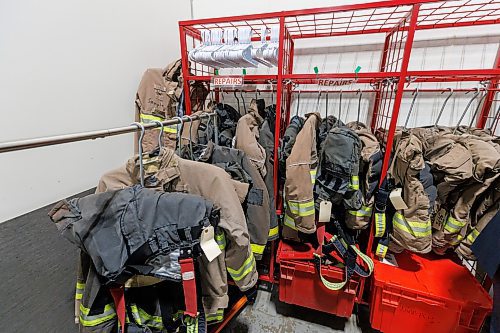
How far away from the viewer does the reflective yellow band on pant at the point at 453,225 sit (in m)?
1.20

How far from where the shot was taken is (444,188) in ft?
3.99

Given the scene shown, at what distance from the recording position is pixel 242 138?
134 centimetres

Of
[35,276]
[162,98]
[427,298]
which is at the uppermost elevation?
[162,98]

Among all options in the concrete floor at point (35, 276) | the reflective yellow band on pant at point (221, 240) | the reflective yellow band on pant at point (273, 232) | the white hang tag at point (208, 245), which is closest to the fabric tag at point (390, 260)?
the reflective yellow band on pant at point (273, 232)

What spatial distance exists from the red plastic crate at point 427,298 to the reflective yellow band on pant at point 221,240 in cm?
95

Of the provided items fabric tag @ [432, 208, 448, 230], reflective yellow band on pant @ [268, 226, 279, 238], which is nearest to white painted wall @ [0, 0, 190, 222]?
reflective yellow band on pant @ [268, 226, 279, 238]

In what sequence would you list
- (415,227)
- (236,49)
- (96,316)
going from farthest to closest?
(236,49), (415,227), (96,316)

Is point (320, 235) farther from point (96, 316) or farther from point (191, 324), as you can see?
point (96, 316)

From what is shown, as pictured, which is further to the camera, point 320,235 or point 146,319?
point 320,235

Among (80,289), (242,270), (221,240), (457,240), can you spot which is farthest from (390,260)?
(80,289)

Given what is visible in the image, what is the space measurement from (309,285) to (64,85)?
1708mm

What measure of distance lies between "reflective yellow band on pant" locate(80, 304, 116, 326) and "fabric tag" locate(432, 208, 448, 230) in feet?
5.17

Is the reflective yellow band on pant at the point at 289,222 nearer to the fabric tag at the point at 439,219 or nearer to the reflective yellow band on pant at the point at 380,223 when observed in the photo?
the reflective yellow band on pant at the point at 380,223

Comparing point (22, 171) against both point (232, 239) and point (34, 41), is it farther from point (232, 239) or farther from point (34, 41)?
point (232, 239)
